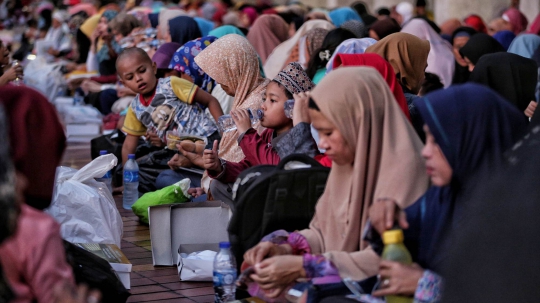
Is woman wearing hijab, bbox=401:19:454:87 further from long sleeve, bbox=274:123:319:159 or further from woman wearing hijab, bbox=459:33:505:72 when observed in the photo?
long sleeve, bbox=274:123:319:159

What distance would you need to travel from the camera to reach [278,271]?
307cm

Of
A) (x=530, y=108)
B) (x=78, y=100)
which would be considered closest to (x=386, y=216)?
(x=530, y=108)

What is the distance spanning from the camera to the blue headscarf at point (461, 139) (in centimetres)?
272

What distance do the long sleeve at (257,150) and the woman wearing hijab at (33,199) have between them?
5.99 feet

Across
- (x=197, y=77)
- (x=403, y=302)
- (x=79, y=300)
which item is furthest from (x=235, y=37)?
(x=79, y=300)

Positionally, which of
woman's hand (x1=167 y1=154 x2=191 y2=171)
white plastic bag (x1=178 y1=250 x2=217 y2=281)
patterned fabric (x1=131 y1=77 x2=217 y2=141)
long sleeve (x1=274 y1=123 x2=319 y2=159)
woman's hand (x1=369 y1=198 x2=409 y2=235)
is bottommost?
woman's hand (x1=167 y1=154 x2=191 y2=171)

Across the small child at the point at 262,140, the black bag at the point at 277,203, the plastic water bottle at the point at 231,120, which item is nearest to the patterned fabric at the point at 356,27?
the plastic water bottle at the point at 231,120

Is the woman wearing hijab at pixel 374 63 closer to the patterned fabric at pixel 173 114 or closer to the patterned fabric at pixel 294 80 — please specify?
the patterned fabric at pixel 294 80

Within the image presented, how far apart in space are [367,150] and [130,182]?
351 centimetres

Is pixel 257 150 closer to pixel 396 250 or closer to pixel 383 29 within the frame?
pixel 396 250

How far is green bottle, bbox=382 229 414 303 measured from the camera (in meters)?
2.74

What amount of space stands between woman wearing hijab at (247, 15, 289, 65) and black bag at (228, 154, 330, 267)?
260 inches

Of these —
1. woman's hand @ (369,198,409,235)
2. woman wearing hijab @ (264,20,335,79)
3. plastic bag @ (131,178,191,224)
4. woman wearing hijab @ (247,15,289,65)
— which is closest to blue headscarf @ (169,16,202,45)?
woman wearing hijab @ (264,20,335,79)

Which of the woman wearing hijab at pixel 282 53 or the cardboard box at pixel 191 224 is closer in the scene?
the cardboard box at pixel 191 224
